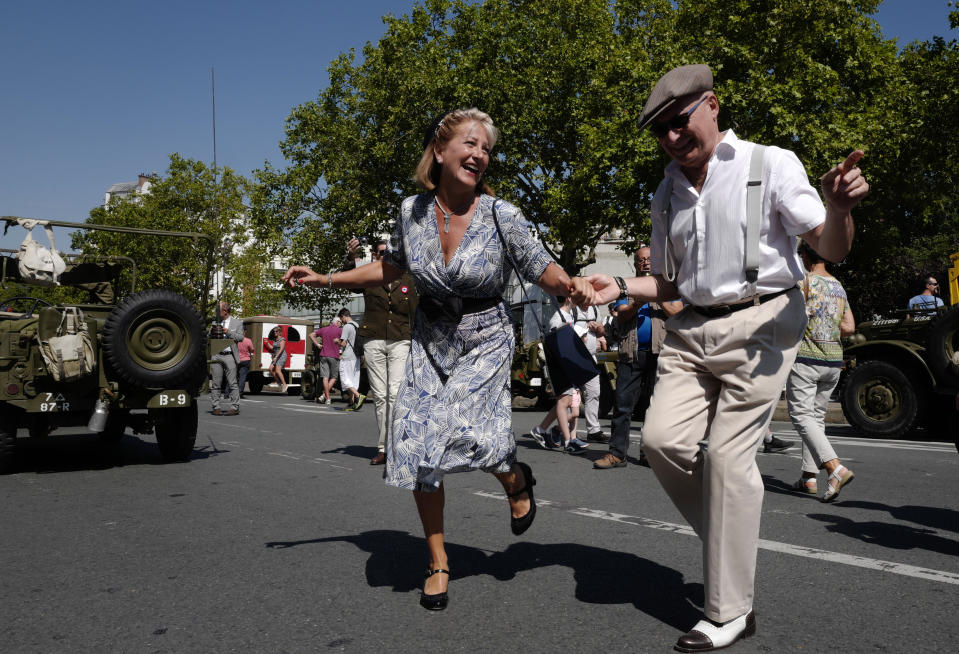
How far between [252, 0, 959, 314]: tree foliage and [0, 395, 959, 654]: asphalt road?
58.4ft

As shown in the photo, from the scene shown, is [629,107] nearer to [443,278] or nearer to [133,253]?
[443,278]

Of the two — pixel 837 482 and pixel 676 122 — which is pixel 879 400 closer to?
pixel 837 482

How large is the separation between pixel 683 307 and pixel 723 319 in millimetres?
375

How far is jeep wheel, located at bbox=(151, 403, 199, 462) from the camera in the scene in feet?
28.1

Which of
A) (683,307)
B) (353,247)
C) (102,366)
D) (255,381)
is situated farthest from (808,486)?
(255,381)

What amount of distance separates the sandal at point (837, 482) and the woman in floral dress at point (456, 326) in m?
3.17

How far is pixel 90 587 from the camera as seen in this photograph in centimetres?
397

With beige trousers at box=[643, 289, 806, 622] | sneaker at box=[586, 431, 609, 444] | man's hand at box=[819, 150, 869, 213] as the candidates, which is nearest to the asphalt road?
beige trousers at box=[643, 289, 806, 622]

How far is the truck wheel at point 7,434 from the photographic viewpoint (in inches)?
302

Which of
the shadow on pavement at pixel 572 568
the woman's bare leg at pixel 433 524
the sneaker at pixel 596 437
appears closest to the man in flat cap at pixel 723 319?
the shadow on pavement at pixel 572 568

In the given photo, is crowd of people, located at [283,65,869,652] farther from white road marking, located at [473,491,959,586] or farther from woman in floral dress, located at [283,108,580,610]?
white road marking, located at [473,491,959,586]

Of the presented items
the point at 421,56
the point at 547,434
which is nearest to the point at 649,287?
the point at 547,434

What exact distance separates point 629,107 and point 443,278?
72.4 feet

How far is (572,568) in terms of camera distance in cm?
411
